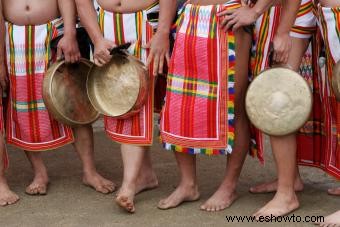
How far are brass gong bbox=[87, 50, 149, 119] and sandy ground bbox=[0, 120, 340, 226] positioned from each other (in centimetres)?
51

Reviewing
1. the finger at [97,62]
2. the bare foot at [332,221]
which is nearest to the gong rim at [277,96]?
the bare foot at [332,221]

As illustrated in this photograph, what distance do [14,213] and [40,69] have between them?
2.65 feet

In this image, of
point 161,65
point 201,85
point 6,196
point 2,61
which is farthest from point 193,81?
point 6,196

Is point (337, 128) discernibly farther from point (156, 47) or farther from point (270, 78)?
point (156, 47)

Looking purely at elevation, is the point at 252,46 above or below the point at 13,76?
above

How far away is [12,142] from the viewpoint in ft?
13.4


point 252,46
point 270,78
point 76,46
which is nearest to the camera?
point 270,78

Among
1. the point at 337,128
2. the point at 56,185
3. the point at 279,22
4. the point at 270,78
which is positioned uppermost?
the point at 279,22

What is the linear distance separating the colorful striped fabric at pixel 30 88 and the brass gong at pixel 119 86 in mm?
298

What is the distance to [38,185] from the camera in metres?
4.04

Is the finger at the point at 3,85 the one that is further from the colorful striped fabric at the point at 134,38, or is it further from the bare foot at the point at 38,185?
the colorful striped fabric at the point at 134,38

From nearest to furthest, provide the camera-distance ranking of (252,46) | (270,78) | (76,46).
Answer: (270,78), (252,46), (76,46)

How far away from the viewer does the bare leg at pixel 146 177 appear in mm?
4023

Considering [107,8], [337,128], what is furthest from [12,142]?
[337,128]
